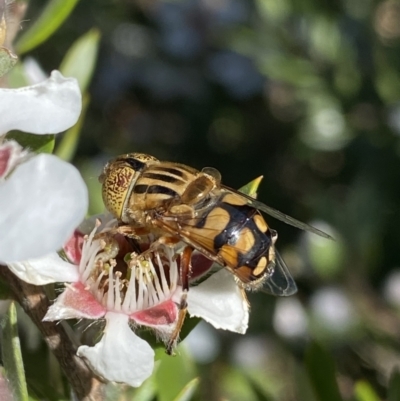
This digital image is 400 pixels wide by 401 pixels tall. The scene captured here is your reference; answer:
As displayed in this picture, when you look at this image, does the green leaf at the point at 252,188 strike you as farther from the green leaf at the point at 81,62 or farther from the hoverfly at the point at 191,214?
the green leaf at the point at 81,62

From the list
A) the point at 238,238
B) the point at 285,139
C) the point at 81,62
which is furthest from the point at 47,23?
the point at 285,139

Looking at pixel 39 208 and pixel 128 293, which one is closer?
pixel 39 208

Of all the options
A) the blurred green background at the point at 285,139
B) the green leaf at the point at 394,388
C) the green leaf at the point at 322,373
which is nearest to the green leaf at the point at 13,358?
the blurred green background at the point at 285,139

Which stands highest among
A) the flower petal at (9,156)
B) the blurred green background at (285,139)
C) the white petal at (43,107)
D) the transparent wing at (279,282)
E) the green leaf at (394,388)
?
the white petal at (43,107)

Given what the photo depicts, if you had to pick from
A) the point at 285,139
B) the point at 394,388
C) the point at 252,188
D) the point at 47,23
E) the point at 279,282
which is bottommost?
the point at 285,139

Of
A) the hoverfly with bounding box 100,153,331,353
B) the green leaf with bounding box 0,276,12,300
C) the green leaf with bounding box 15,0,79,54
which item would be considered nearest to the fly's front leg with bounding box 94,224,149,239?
the hoverfly with bounding box 100,153,331,353

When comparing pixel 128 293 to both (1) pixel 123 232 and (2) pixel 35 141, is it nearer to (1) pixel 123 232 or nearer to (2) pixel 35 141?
(1) pixel 123 232
